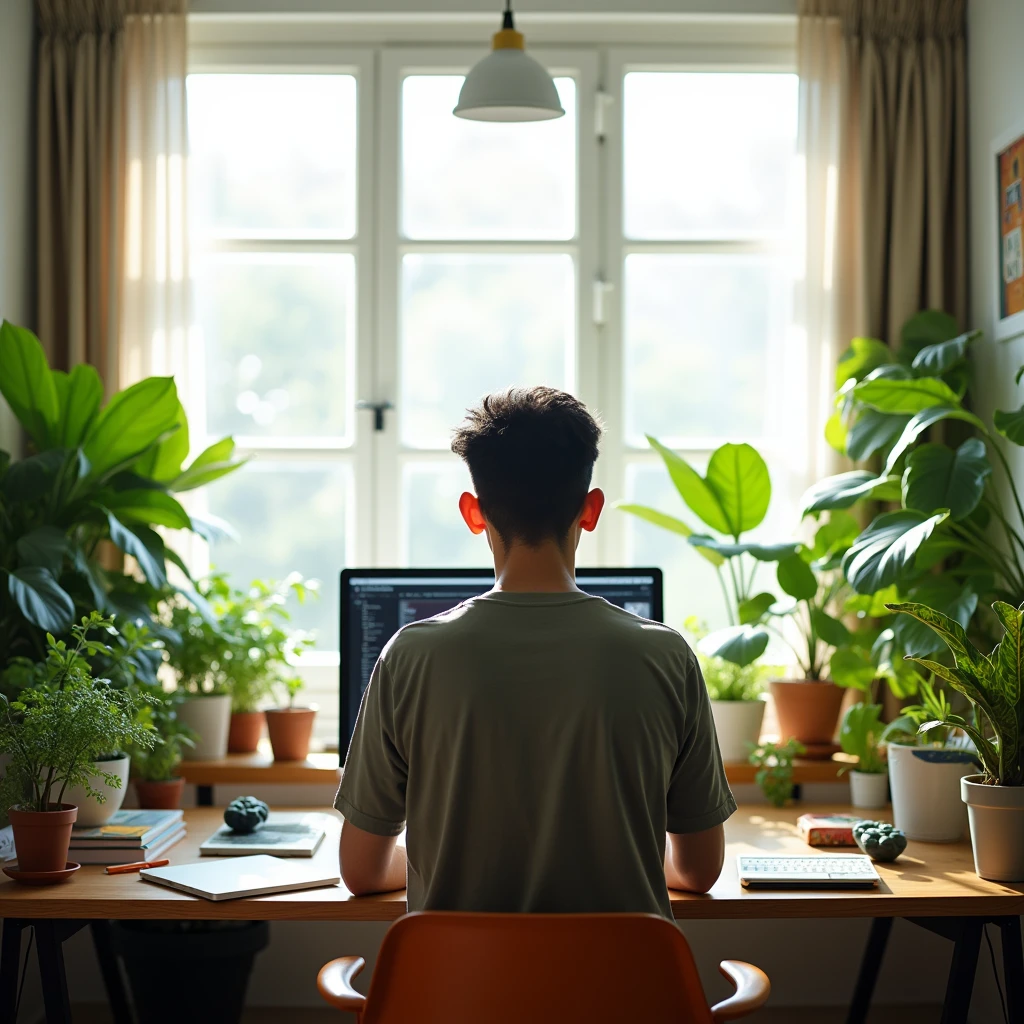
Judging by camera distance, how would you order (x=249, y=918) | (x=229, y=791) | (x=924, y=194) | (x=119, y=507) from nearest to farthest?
Answer: (x=249, y=918) → (x=119, y=507) → (x=229, y=791) → (x=924, y=194)

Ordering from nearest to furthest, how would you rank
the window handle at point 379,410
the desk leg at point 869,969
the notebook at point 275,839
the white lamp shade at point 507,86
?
the notebook at point 275,839, the white lamp shade at point 507,86, the desk leg at point 869,969, the window handle at point 379,410

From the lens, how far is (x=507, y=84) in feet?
8.12

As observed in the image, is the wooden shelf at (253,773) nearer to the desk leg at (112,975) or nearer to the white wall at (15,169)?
the desk leg at (112,975)

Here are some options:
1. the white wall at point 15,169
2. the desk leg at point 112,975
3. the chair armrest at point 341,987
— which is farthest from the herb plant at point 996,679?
the white wall at point 15,169

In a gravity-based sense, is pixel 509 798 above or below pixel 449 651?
below

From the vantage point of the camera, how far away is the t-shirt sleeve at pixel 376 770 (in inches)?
57.1

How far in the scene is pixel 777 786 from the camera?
9.07 ft

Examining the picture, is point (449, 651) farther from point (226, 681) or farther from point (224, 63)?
point (224, 63)

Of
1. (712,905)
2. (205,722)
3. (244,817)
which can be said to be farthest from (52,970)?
(712,905)

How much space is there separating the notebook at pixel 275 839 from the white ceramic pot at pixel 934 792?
3.98 ft

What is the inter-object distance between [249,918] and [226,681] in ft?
3.42

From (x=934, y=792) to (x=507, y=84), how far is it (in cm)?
172

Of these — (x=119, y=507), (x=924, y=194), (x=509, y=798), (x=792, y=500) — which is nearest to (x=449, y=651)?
(x=509, y=798)

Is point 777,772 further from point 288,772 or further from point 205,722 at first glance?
point 205,722
